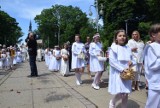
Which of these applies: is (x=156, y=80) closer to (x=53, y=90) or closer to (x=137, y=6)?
(x=53, y=90)

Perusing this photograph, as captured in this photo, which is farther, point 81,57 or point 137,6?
point 137,6

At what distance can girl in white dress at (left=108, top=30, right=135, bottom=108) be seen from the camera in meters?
7.23

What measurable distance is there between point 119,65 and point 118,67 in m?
0.11

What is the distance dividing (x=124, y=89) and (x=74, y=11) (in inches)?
4265

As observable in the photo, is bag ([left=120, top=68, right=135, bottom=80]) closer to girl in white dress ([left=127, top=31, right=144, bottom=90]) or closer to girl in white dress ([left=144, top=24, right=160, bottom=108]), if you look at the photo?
girl in white dress ([left=144, top=24, right=160, bottom=108])

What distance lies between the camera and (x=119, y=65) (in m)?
7.31

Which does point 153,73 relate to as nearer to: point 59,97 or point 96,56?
point 59,97

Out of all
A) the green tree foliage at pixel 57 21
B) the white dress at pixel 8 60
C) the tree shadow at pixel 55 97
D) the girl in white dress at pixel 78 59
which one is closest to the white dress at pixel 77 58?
the girl in white dress at pixel 78 59

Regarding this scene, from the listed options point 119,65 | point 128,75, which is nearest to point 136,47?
point 119,65

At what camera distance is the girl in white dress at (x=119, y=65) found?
7.23 metres

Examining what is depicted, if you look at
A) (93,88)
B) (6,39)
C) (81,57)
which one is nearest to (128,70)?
(93,88)

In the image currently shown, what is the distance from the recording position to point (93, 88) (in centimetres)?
1170

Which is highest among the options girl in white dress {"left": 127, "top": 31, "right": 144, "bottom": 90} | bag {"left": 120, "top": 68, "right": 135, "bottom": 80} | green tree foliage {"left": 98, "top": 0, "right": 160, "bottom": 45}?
green tree foliage {"left": 98, "top": 0, "right": 160, "bottom": 45}

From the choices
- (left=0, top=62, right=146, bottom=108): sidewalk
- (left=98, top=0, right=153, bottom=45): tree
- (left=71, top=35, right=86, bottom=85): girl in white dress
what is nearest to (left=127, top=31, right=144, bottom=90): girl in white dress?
(left=0, top=62, right=146, bottom=108): sidewalk
